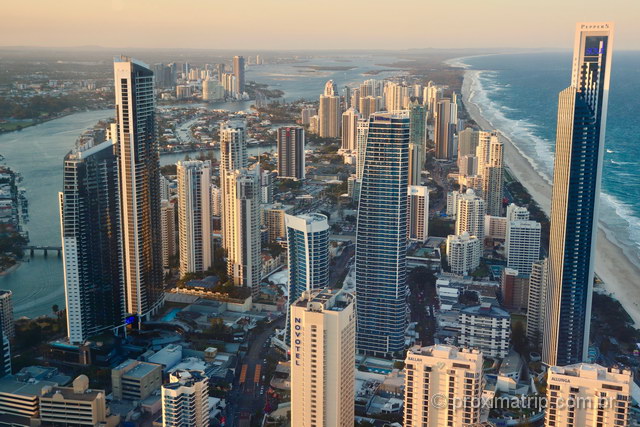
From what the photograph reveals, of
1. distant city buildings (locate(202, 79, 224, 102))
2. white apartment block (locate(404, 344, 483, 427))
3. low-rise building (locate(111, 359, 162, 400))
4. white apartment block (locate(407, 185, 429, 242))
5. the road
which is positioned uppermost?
distant city buildings (locate(202, 79, 224, 102))

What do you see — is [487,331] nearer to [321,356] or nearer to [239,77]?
[321,356]

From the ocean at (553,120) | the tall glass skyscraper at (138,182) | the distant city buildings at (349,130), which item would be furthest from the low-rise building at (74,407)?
the distant city buildings at (349,130)

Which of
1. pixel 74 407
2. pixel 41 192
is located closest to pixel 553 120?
pixel 41 192

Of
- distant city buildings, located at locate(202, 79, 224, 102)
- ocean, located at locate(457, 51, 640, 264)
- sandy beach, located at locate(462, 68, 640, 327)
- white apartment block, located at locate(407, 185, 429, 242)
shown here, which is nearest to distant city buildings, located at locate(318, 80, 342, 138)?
distant city buildings, located at locate(202, 79, 224, 102)

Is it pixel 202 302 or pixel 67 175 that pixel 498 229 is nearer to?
pixel 202 302

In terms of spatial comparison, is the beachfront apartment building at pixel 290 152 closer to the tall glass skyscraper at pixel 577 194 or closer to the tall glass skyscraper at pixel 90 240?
the tall glass skyscraper at pixel 90 240

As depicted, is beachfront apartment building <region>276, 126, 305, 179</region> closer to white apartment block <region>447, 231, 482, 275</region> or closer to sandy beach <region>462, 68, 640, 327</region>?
sandy beach <region>462, 68, 640, 327</region>
